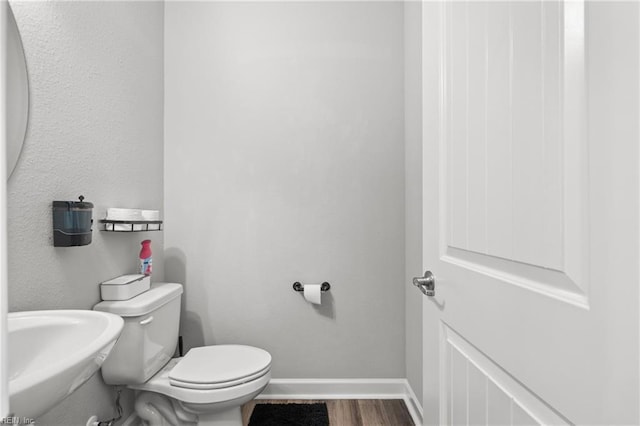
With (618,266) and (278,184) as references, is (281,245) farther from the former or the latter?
(618,266)

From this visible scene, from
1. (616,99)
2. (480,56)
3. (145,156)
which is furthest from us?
(145,156)

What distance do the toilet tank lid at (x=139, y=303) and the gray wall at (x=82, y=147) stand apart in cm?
7

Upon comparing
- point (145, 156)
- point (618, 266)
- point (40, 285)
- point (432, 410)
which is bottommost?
point (432, 410)

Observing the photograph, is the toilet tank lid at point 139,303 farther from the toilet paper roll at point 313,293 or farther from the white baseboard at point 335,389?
the white baseboard at point 335,389

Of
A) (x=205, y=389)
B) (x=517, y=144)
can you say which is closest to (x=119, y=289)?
(x=205, y=389)

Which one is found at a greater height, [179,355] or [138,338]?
[138,338]

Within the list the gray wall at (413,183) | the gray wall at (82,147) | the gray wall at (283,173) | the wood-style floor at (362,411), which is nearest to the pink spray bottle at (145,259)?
the gray wall at (82,147)

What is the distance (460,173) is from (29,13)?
4.41 feet

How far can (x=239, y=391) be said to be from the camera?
1560 mm

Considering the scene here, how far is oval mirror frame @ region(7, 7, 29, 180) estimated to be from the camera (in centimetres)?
109

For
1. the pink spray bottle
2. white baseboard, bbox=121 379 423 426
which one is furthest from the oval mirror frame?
white baseboard, bbox=121 379 423 426

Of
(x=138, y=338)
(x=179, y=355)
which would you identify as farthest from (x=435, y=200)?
(x=179, y=355)

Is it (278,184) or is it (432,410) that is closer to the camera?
(432,410)

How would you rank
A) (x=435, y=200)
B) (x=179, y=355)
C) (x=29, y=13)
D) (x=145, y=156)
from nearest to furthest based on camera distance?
(x=435, y=200) → (x=29, y=13) → (x=145, y=156) → (x=179, y=355)
